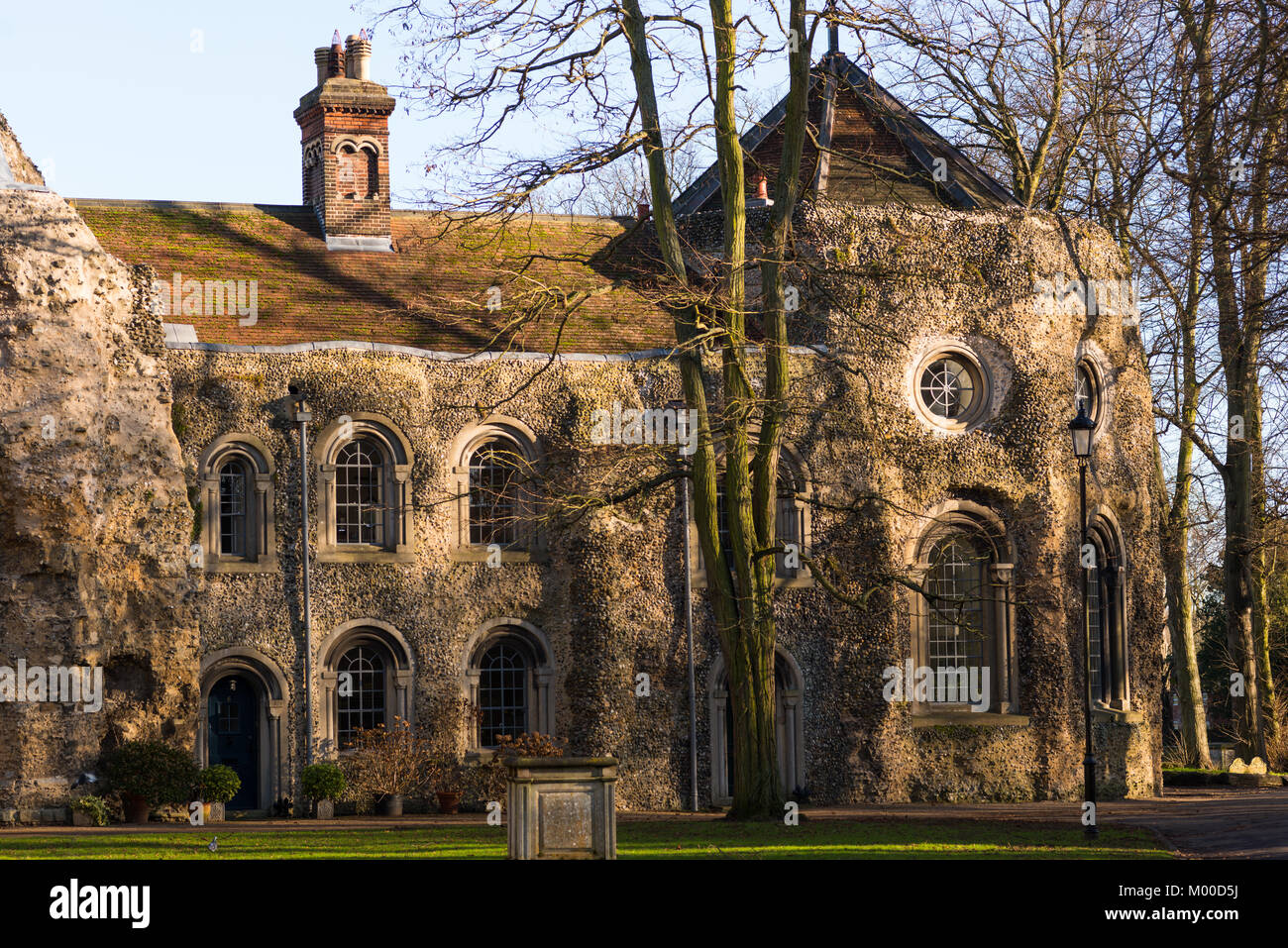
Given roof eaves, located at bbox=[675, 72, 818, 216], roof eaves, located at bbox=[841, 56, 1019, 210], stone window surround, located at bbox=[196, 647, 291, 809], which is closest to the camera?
stone window surround, located at bbox=[196, 647, 291, 809]

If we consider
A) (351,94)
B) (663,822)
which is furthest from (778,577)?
(351,94)

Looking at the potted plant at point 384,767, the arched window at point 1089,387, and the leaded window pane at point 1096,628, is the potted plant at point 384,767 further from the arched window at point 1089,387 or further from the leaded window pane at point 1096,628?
the arched window at point 1089,387

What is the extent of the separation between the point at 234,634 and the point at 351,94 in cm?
1043

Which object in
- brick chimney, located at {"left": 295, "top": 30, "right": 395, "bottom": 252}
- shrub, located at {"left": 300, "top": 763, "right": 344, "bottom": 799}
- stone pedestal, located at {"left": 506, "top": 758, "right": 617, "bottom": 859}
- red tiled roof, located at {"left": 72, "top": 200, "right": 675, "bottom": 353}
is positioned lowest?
shrub, located at {"left": 300, "top": 763, "right": 344, "bottom": 799}

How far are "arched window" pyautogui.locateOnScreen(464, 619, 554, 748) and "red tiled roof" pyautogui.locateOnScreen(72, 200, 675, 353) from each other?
474 centimetres

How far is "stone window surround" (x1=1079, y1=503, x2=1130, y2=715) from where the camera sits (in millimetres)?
28656

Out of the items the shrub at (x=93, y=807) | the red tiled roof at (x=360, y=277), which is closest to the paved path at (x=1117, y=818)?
the shrub at (x=93, y=807)

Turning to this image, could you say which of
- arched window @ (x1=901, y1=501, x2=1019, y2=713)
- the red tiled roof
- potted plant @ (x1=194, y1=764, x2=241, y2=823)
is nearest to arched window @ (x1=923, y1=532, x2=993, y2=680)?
arched window @ (x1=901, y1=501, x2=1019, y2=713)

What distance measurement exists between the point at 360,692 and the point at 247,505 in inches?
136

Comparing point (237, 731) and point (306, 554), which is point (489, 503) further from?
point (237, 731)

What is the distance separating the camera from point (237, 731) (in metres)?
25.0

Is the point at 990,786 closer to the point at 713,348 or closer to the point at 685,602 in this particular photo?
the point at 685,602

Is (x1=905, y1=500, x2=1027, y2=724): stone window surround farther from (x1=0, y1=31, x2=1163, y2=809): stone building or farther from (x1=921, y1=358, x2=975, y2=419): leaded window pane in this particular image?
(x1=921, y1=358, x2=975, y2=419): leaded window pane

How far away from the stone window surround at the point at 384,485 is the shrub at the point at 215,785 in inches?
144
